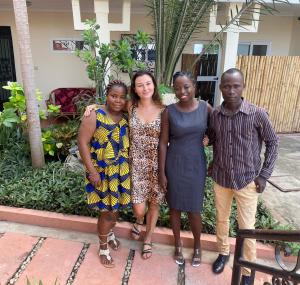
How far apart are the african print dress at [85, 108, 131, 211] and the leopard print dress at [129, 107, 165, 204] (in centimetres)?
6

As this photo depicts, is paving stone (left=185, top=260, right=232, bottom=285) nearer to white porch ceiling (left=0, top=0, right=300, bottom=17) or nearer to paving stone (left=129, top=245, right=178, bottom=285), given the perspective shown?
paving stone (left=129, top=245, right=178, bottom=285)

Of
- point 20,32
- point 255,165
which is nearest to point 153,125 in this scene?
point 255,165

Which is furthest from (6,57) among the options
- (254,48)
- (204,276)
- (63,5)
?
(204,276)

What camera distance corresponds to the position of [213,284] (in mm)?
2531

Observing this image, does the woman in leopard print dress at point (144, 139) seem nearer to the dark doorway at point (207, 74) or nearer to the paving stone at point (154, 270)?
the paving stone at point (154, 270)

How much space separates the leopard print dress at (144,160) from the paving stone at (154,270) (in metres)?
0.58

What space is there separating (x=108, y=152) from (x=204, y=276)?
1.35m

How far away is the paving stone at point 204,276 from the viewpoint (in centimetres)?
255

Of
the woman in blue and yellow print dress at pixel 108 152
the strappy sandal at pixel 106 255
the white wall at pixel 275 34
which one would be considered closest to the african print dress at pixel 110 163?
the woman in blue and yellow print dress at pixel 108 152

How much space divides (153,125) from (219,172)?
64cm

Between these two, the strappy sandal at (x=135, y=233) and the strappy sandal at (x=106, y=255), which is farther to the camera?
the strappy sandal at (x=135, y=233)

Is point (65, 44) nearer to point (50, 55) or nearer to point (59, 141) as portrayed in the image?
point (50, 55)

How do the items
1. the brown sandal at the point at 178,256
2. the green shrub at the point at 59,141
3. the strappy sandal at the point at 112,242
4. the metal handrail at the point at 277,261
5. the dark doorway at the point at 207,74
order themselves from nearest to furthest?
the metal handrail at the point at 277,261, the brown sandal at the point at 178,256, the strappy sandal at the point at 112,242, the green shrub at the point at 59,141, the dark doorway at the point at 207,74

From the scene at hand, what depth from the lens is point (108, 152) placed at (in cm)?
240
